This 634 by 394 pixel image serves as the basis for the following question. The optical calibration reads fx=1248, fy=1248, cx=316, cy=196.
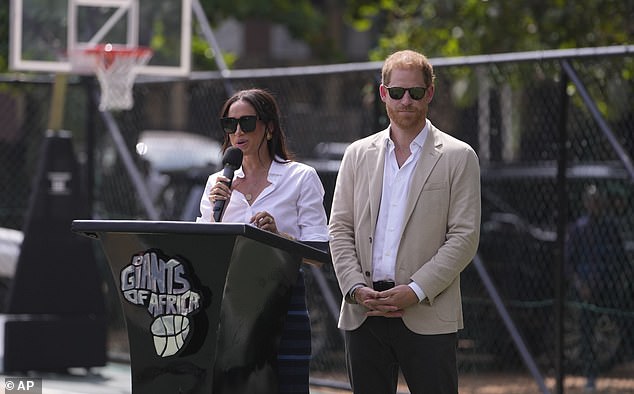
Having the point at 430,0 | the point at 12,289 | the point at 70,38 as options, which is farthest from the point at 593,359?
the point at 430,0

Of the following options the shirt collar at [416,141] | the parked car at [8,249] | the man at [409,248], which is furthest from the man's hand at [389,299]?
the parked car at [8,249]

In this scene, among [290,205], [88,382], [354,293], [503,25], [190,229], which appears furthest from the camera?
[503,25]

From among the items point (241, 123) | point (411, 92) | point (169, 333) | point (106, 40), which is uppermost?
point (106, 40)

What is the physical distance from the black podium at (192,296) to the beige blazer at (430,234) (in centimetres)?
45

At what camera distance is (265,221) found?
5.19 m

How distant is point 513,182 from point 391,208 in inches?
239

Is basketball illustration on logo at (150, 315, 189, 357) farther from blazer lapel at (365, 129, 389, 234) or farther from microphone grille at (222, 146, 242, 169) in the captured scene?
blazer lapel at (365, 129, 389, 234)

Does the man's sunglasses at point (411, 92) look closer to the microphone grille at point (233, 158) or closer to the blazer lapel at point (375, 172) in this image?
the blazer lapel at point (375, 172)

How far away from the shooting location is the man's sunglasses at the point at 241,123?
5.43 metres

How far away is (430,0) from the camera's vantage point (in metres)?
15.0

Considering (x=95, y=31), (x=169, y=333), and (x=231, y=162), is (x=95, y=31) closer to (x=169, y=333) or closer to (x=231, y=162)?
(x=231, y=162)

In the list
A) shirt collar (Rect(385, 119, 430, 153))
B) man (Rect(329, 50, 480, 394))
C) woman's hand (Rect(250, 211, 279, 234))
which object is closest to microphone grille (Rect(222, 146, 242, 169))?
woman's hand (Rect(250, 211, 279, 234))

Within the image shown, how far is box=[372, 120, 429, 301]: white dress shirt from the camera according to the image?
5191 mm

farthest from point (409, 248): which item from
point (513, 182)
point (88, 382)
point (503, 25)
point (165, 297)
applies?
point (503, 25)
